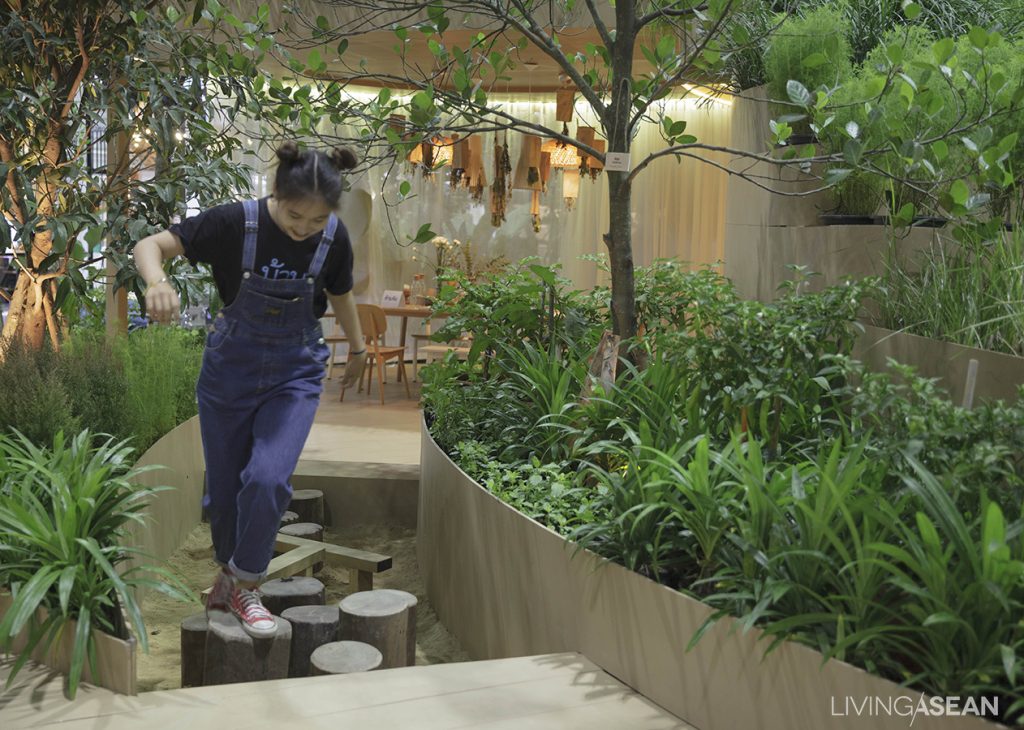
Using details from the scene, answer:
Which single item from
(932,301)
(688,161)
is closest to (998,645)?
(932,301)

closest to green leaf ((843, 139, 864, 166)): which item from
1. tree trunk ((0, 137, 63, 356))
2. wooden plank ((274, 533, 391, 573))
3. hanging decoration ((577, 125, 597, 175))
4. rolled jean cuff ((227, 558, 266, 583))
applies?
rolled jean cuff ((227, 558, 266, 583))

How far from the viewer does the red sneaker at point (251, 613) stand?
2.90 meters

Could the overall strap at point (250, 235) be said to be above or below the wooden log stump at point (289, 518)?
above

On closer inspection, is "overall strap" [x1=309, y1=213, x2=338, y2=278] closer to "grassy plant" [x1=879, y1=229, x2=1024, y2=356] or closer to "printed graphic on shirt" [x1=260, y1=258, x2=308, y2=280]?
"printed graphic on shirt" [x1=260, y1=258, x2=308, y2=280]

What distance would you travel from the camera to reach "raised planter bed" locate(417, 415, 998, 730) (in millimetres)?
1991

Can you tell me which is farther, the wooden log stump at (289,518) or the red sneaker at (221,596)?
the wooden log stump at (289,518)

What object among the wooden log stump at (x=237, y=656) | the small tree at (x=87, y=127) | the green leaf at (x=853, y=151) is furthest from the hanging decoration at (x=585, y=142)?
the wooden log stump at (x=237, y=656)

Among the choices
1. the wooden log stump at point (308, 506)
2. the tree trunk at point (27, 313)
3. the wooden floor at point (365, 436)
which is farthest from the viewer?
the wooden floor at point (365, 436)

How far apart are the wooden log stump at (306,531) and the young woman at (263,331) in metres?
1.36

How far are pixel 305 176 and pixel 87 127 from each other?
256 cm

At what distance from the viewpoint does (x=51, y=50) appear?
4.44 metres

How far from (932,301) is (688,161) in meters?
6.16
